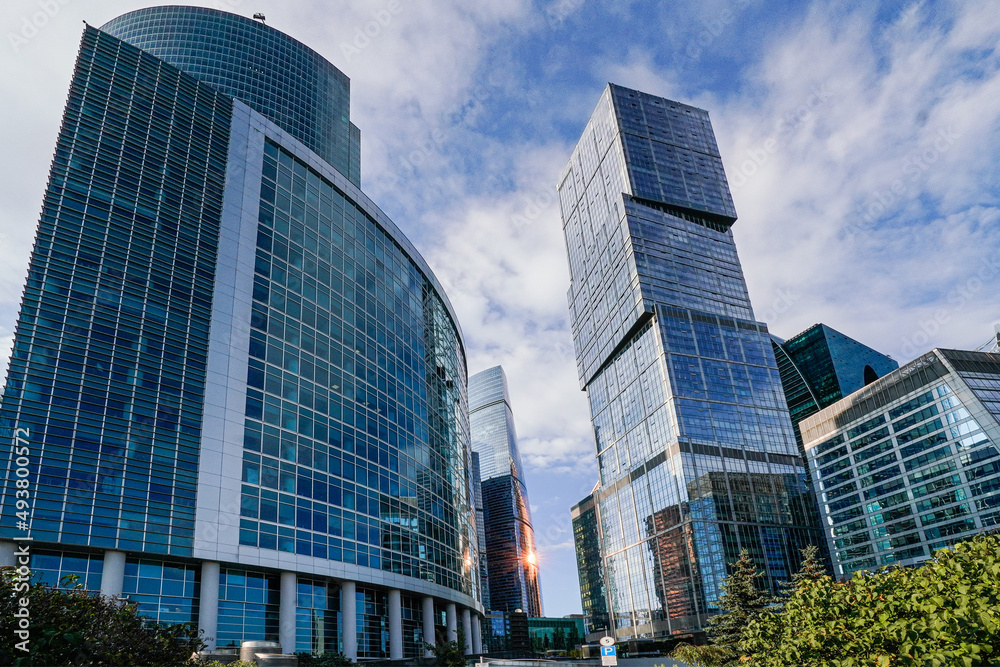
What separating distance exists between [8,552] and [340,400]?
2556 centimetres

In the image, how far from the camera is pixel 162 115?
5316cm

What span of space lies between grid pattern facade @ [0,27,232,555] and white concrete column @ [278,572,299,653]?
28.3 ft

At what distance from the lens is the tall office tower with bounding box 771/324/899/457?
186 meters

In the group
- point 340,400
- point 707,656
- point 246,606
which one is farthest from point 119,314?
point 707,656

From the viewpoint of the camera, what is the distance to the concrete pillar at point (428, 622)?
61.7 meters

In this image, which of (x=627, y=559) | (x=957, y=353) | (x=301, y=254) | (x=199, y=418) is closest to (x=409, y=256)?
(x=301, y=254)

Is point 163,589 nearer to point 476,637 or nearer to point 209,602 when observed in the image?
point 209,602

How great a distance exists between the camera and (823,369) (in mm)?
188875

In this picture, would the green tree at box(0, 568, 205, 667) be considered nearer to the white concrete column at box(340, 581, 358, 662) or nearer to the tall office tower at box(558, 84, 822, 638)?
the white concrete column at box(340, 581, 358, 662)

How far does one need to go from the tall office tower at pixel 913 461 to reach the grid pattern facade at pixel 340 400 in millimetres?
76475

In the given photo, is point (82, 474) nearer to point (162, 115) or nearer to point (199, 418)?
point (199, 418)

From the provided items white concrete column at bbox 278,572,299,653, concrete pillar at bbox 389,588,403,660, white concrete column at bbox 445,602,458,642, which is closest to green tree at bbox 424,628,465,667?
concrete pillar at bbox 389,588,403,660

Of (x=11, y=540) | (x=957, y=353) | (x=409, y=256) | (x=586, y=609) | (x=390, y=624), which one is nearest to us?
(x=11, y=540)

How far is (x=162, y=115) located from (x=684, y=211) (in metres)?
145
